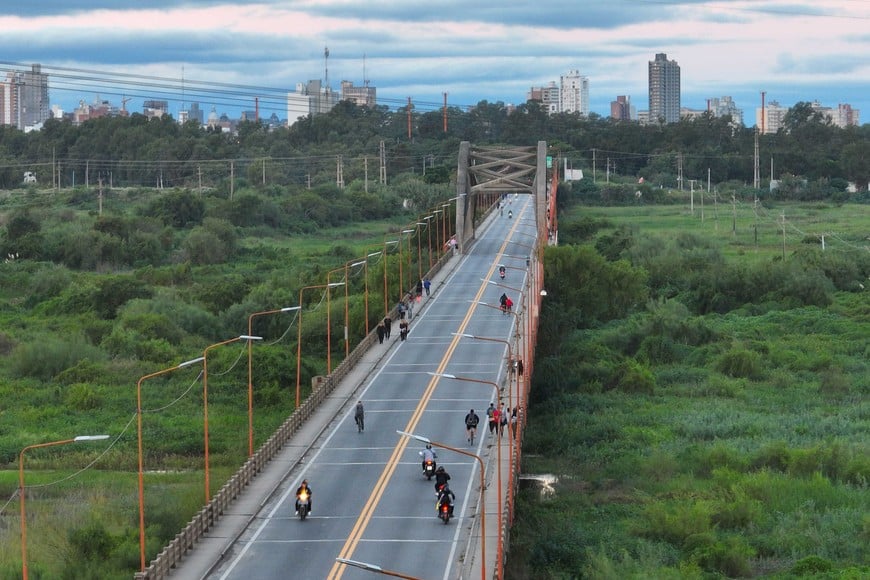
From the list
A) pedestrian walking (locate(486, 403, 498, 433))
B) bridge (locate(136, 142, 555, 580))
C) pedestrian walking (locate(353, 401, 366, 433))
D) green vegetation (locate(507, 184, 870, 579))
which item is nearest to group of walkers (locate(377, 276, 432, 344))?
bridge (locate(136, 142, 555, 580))

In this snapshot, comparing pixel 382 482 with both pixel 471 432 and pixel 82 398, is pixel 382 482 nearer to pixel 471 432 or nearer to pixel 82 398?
pixel 471 432

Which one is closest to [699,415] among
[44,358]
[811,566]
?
[811,566]

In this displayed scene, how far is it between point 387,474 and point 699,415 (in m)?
23.2

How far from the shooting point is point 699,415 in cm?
6500

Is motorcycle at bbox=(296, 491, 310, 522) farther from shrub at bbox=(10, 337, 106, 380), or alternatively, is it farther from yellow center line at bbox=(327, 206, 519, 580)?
shrub at bbox=(10, 337, 106, 380)

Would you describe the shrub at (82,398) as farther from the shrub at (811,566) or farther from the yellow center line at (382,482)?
the shrub at (811,566)

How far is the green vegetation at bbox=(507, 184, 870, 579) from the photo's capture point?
43.3 m

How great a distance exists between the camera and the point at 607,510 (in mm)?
48344

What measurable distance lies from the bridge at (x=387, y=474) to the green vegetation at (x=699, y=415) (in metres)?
2.47

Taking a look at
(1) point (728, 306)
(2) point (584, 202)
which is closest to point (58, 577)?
(1) point (728, 306)

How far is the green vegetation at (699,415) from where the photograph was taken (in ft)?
142

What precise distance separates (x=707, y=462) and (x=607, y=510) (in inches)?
306

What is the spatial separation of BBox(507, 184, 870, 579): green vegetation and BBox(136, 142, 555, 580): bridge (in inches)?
97.3

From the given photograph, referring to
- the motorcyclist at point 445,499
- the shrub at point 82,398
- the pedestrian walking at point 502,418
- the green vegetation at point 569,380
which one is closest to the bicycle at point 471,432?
the pedestrian walking at point 502,418
